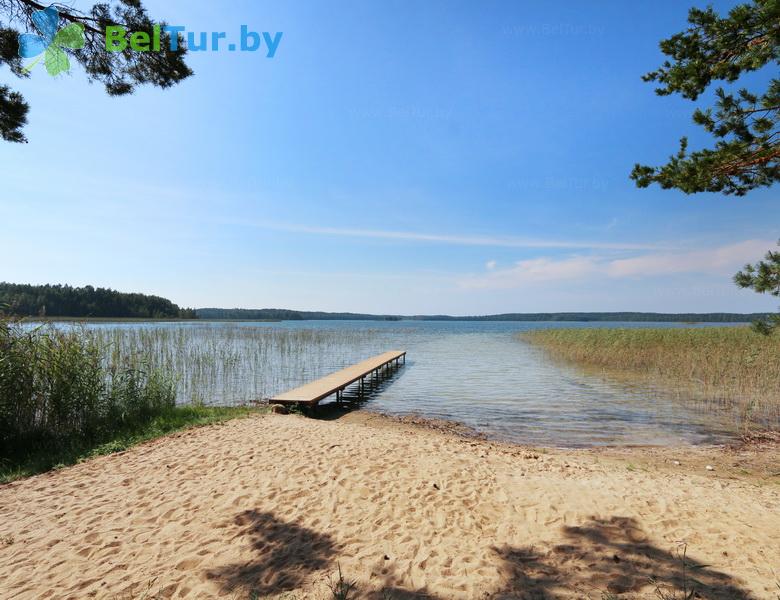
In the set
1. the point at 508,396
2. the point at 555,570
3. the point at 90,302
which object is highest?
the point at 90,302

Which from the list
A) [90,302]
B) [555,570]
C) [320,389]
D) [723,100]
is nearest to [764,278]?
[723,100]

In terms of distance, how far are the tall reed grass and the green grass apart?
0.81 feet

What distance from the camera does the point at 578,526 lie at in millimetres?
4434

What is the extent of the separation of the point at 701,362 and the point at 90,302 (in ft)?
275

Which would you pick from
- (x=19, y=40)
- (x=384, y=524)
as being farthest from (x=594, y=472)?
(x=19, y=40)

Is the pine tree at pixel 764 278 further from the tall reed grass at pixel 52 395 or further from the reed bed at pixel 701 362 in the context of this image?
the tall reed grass at pixel 52 395

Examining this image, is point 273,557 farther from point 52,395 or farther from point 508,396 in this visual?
point 508,396

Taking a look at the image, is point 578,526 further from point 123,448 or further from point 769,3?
point 123,448

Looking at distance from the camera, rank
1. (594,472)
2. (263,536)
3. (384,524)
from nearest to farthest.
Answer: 1. (263,536)
2. (384,524)
3. (594,472)

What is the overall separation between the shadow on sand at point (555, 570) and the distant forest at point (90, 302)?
66.1 metres

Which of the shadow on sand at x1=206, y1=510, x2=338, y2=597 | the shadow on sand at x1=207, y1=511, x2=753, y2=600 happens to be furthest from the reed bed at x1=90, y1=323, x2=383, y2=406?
the shadow on sand at x1=207, y1=511, x2=753, y2=600

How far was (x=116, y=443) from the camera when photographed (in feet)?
24.9

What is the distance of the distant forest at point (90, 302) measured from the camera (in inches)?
2313

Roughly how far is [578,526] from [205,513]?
4.37 m
